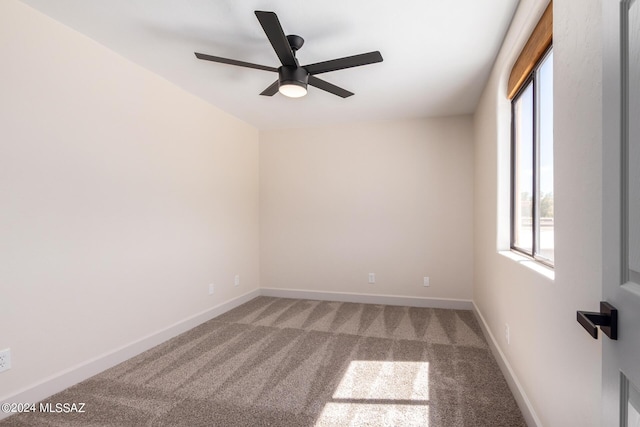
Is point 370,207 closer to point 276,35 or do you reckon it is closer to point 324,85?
point 324,85

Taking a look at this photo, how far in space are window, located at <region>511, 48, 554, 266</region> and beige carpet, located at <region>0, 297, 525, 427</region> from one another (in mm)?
1016

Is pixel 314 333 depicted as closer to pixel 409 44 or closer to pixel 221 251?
pixel 221 251

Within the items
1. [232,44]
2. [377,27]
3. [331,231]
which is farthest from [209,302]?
[377,27]

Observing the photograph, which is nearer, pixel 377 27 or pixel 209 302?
pixel 377 27

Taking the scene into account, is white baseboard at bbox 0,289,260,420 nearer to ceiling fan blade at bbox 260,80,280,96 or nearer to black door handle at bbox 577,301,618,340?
ceiling fan blade at bbox 260,80,280,96

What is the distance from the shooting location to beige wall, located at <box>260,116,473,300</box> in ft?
12.7

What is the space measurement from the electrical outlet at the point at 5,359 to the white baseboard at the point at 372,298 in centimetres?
290

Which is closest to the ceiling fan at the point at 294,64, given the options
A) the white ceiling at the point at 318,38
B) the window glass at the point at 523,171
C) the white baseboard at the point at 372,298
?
the white ceiling at the point at 318,38

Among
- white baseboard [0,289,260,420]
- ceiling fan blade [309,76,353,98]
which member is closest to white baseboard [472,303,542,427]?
ceiling fan blade [309,76,353,98]

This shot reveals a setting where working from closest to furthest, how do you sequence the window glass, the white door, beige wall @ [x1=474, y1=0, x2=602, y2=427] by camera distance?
1. the white door
2. beige wall @ [x1=474, y1=0, x2=602, y2=427]
3. the window glass

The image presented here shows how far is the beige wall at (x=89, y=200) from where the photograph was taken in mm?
1847

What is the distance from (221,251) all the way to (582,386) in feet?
11.1

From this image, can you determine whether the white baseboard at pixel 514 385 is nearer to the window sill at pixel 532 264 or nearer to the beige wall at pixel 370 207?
the window sill at pixel 532 264

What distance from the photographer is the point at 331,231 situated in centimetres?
430
